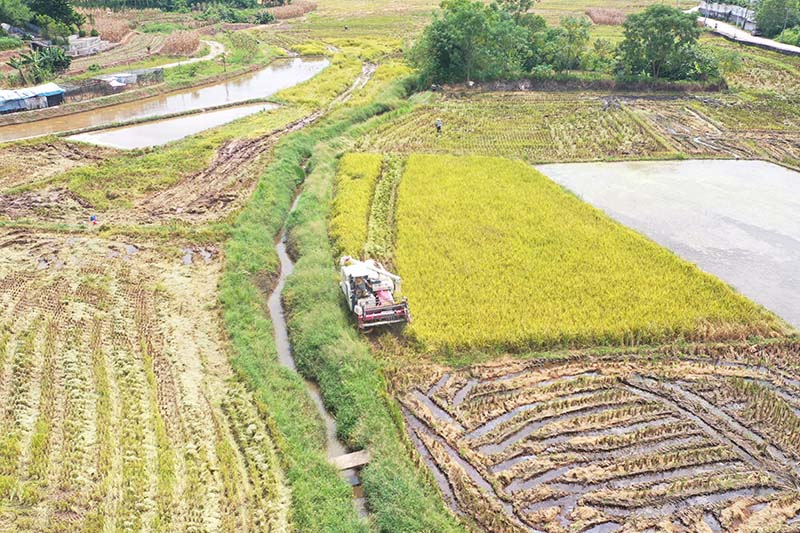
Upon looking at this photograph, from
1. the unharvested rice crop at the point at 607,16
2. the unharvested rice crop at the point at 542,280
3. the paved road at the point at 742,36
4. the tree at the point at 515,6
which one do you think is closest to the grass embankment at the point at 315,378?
the unharvested rice crop at the point at 542,280

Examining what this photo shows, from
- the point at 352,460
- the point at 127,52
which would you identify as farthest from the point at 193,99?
the point at 352,460

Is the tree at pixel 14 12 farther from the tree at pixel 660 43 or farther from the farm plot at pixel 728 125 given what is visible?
the farm plot at pixel 728 125

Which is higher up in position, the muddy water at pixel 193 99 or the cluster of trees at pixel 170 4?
the cluster of trees at pixel 170 4

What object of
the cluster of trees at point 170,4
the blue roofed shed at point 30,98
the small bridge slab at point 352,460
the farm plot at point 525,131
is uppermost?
the cluster of trees at point 170,4

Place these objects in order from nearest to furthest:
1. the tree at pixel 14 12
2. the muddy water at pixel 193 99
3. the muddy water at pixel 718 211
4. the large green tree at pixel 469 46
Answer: the muddy water at pixel 718 211 < the muddy water at pixel 193 99 < the large green tree at pixel 469 46 < the tree at pixel 14 12

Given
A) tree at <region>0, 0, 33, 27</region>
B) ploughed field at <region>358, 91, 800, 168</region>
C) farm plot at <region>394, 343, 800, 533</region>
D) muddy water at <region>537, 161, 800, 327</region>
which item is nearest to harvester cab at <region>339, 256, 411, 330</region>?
farm plot at <region>394, 343, 800, 533</region>

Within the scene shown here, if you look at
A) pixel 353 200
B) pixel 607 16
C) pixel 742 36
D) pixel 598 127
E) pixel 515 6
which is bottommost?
pixel 353 200

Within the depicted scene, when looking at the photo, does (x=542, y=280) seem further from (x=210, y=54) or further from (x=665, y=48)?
(x=210, y=54)
